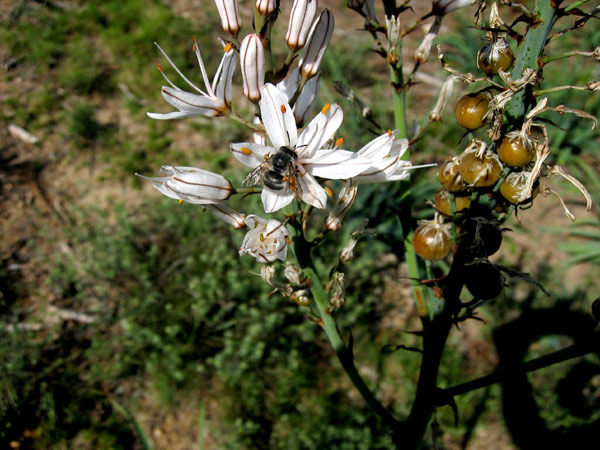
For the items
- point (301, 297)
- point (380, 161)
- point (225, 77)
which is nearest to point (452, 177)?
point (380, 161)

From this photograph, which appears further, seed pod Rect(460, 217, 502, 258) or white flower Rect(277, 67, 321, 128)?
white flower Rect(277, 67, 321, 128)

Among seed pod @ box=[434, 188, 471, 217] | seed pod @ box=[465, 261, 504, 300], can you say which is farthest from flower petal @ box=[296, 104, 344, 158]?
seed pod @ box=[465, 261, 504, 300]

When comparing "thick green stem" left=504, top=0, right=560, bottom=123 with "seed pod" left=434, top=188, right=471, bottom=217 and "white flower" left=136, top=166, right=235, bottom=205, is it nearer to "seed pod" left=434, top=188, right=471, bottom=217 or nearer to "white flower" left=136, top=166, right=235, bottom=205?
"seed pod" left=434, top=188, right=471, bottom=217

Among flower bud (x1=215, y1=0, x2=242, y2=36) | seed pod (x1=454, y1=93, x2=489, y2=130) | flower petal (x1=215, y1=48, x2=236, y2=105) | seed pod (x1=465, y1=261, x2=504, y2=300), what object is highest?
flower bud (x1=215, y1=0, x2=242, y2=36)

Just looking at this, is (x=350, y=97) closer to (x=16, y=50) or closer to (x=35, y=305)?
(x=35, y=305)

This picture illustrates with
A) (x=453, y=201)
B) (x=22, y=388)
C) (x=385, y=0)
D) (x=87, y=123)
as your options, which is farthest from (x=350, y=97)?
(x=87, y=123)

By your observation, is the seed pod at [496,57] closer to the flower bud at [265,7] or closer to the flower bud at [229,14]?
the flower bud at [265,7]

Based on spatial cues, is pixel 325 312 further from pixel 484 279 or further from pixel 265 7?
pixel 265 7

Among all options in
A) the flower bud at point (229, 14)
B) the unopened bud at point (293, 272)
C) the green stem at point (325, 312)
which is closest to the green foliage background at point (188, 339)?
the green stem at point (325, 312)
